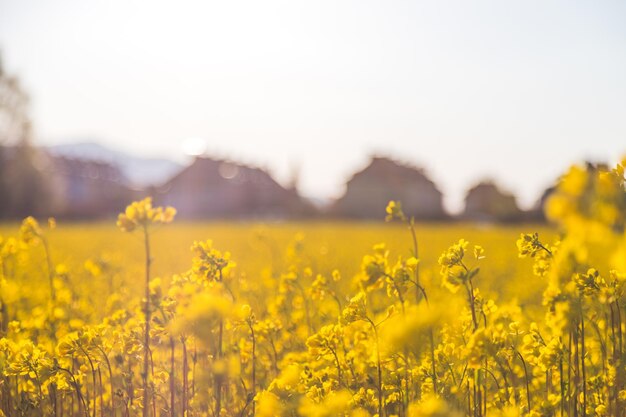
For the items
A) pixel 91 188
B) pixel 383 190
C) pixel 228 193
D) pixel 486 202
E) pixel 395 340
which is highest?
pixel 91 188

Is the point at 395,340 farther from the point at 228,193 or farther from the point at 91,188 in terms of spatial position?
the point at 91,188

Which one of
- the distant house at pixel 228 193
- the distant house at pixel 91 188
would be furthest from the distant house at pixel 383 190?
the distant house at pixel 91 188

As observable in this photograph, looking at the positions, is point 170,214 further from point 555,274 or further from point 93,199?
point 93,199

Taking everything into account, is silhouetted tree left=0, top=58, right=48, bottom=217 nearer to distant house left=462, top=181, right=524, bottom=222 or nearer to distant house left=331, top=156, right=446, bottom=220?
distant house left=331, top=156, right=446, bottom=220

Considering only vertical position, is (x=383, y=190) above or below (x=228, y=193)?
below

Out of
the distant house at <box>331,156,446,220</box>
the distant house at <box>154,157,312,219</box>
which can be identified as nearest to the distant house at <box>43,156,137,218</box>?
the distant house at <box>154,157,312,219</box>

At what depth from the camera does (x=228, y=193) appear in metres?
56.3

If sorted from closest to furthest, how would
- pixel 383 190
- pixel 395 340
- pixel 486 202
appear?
pixel 395 340, pixel 383 190, pixel 486 202

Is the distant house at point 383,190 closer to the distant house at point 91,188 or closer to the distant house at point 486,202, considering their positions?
the distant house at point 486,202

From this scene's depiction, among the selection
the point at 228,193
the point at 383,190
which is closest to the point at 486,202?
the point at 383,190

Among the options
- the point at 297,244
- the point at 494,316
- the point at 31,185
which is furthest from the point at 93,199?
the point at 494,316

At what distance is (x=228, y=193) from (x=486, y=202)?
2737 centimetres

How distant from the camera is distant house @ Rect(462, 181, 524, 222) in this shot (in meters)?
52.0

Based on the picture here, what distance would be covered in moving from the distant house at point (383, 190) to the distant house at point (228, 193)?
4831 millimetres
